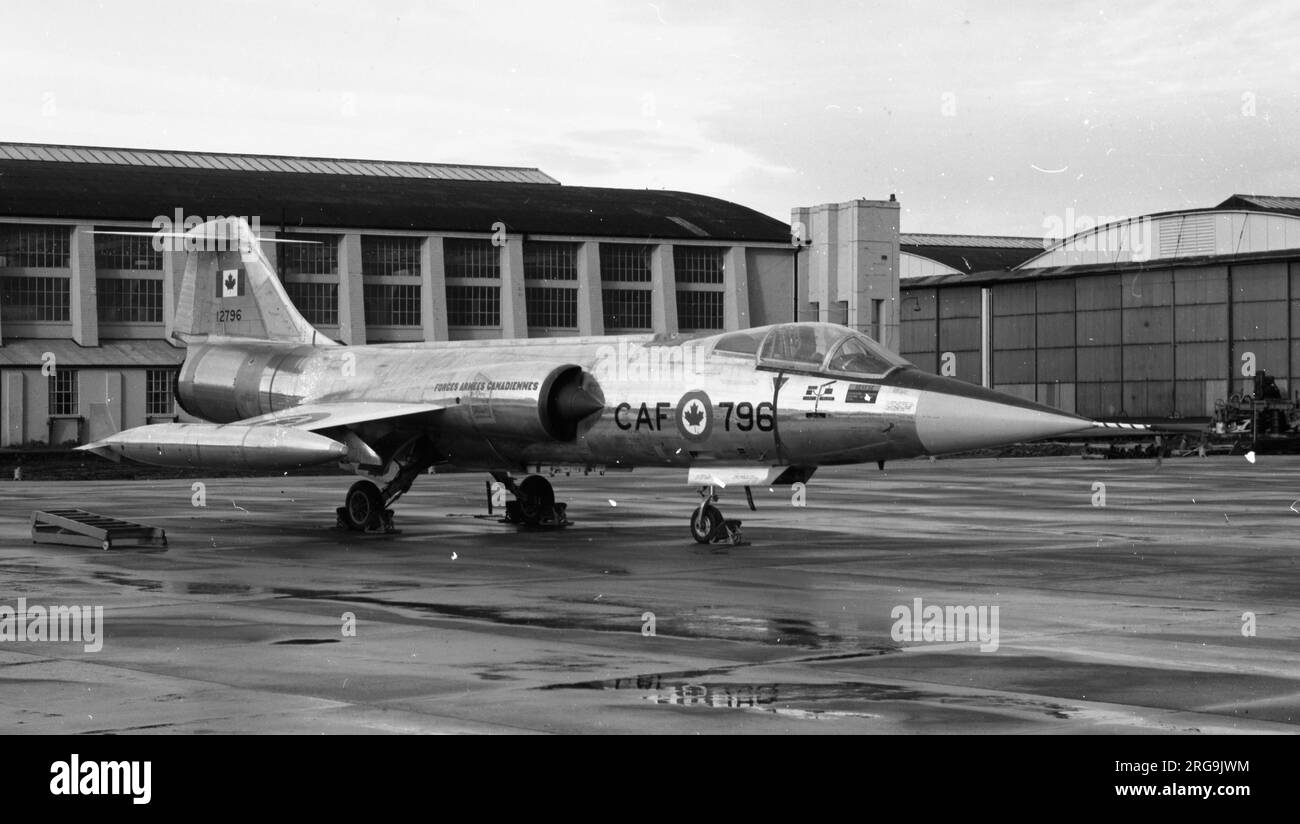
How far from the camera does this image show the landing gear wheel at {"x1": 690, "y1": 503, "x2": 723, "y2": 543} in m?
20.9

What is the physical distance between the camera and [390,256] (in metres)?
67.8

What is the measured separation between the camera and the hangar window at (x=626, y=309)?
71.1 meters

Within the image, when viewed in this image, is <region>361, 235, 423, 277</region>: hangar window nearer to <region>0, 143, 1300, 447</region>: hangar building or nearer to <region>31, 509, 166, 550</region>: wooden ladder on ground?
<region>0, 143, 1300, 447</region>: hangar building

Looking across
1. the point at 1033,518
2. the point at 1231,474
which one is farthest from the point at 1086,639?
the point at 1231,474

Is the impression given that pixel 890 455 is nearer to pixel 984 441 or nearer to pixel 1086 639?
pixel 984 441

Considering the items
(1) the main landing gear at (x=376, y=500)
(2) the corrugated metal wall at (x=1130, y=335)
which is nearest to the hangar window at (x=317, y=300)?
(2) the corrugated metal wall at (x=1130, y=335)

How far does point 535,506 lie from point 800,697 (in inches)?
587

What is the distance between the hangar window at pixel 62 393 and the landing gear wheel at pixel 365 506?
42017 millimetres

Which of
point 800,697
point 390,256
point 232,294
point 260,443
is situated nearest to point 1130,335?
point 390,256

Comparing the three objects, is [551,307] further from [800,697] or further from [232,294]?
[800,697]

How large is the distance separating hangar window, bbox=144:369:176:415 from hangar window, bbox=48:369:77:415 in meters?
2.72

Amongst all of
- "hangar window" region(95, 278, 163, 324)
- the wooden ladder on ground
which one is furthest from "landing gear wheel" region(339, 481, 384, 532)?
"hangar window" region(95, 278, 163, 324)

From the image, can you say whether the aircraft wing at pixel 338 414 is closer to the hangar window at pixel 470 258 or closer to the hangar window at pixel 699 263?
the hangar window at pixel 470 258

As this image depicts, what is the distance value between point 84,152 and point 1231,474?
5999 centimetres
